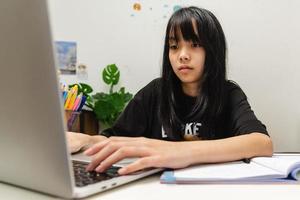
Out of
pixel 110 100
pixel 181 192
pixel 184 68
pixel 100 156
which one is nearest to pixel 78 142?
pixel 100 156

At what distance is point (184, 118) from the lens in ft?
3.76

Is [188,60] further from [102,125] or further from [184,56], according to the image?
[102,125]

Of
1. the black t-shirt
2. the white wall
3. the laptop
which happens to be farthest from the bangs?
the laptop

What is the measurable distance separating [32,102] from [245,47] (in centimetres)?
125

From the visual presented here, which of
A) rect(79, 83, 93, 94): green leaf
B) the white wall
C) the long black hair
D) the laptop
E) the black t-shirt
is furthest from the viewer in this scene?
rect(79, 83, 93, 94): green leaf

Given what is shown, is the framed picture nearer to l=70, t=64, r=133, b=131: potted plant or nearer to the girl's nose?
l=70, t=64, r=133, b=131: potted plant

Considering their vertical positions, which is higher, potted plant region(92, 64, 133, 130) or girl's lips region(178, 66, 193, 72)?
girl's lips region(178, 66, 193, 72)

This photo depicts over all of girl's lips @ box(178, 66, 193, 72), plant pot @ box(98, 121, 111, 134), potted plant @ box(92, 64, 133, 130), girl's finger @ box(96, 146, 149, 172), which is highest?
girl's lips @ box(178, 66, 193, 72)

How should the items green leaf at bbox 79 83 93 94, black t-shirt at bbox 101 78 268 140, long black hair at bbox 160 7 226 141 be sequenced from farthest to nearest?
green leaf at bbox 79 83 93 94
long black hair at bbox 160 7 226 141
black t-shirt at bbox 101 78 268 140

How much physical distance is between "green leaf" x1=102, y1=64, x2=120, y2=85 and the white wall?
3cm

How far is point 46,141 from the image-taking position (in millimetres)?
356

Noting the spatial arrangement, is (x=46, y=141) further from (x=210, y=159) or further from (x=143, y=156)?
(x=210, y=159)

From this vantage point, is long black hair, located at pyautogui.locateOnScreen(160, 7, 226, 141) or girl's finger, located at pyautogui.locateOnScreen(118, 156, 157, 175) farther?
long black hair, located at pyautogui.locateOnScreen(160, 7, 226, 141)

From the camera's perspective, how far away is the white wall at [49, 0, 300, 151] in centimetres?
142
